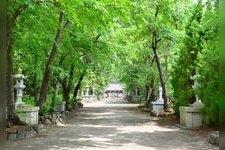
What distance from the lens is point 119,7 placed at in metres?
8.90

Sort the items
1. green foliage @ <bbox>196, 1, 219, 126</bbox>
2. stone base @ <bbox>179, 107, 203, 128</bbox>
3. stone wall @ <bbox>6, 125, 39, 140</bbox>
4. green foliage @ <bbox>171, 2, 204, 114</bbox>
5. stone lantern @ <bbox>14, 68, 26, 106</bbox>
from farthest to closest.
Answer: green foliage @ <bbox>171, 2, 204, 114</bbox> → stone lantern @ <bbox>14, 68, 26, 106</bbox> → stone base @ <bbox>179, 107, 203, 128</bbox> → green foliage @ <bbox>196, 1, 219, 126</bbox> → stone wall @ <bbox>6, 125, 39, 140</bbox>

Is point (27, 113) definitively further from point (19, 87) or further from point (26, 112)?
point (19, 87)

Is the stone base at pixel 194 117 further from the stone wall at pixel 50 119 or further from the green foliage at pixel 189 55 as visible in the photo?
the stone wall at pixel 50 119

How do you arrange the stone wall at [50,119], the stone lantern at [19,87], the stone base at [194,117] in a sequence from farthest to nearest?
the stone wall at [50,119] → the stone lantern at [19,87] → the stone base at [194,117]

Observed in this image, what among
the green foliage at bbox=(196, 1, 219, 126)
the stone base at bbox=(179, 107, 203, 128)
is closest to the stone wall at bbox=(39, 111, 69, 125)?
the stone base at bbox=(179, 107, 203, 128)

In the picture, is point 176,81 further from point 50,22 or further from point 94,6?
point 94,6

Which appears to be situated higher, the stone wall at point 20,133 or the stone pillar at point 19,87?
the stone pillar at point 19,87

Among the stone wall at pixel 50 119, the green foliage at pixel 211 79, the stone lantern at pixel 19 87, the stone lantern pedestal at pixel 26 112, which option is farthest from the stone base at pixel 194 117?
the stone lantern at pixel 19 87

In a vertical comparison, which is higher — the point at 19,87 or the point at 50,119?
the point at 19,87

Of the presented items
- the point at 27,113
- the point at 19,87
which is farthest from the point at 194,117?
the point at 19,87

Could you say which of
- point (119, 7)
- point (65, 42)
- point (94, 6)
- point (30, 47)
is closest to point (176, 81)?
point (65, 42)

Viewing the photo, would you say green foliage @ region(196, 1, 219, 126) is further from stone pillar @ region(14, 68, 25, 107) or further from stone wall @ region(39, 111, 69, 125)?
stone pillar @ region(14, 68, 25, 107)

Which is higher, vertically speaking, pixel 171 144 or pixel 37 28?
pixel 37 28

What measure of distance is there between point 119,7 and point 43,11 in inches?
137
